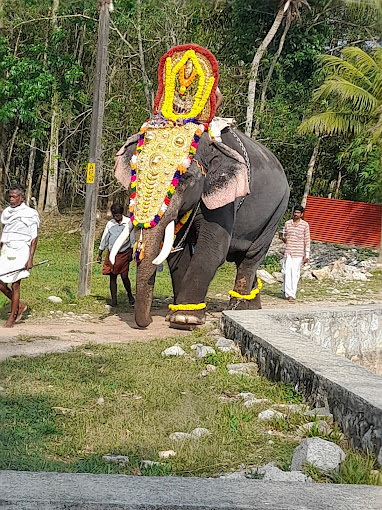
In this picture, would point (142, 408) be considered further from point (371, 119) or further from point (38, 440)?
point (371, 119)

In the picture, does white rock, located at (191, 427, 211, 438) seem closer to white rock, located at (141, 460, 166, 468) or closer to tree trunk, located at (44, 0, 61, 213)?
white rock, located at (141, 460, 166, 468)

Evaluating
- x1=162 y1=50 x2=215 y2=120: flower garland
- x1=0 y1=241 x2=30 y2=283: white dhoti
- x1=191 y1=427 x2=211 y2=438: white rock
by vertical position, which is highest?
x1=162 y1=50 x2=215 y2=120: flower garland

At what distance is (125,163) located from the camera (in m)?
8.35

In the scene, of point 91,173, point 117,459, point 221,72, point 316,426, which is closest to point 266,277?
point 91,173

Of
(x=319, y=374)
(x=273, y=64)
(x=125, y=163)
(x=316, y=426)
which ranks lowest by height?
(x=316, y=426)

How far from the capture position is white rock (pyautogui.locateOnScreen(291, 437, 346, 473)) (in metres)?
3.72

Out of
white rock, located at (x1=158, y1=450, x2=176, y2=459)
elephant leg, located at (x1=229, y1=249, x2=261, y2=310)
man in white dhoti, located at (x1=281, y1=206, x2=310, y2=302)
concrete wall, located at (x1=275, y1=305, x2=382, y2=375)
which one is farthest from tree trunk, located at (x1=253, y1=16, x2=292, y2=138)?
white rock, located at (x1=158, y1=450, x2=176, y2=459)

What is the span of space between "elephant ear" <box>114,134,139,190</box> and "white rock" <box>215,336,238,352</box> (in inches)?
78.9

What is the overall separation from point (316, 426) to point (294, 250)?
8012mm

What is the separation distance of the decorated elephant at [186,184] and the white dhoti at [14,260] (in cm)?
99

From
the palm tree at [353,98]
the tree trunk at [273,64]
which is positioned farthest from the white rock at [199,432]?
the tree trunk at [273,64]

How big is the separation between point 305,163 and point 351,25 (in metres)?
4.82

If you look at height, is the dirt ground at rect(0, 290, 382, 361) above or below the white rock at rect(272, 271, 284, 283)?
above

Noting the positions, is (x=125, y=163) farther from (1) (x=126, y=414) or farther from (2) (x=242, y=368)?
(1) (x=126, y=414)
